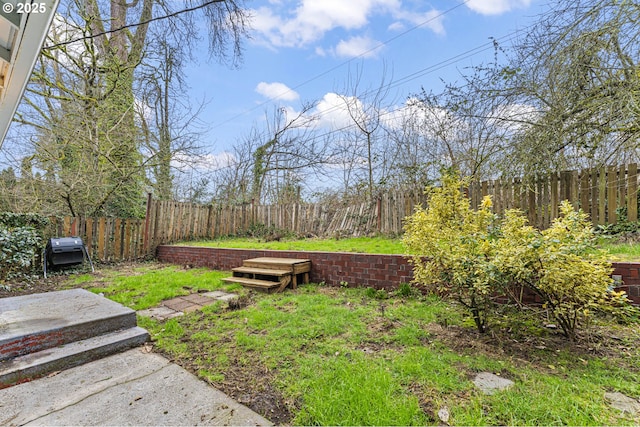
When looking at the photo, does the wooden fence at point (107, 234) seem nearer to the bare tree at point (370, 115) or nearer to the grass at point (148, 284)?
the grass at point (148, 284)

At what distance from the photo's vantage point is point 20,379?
6.82 feet

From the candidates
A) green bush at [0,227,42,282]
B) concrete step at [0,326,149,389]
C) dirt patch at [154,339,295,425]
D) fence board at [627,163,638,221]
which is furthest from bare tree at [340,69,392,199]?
green bush at [0,227,42,282]

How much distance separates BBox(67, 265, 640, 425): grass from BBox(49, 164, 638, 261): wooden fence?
293 cm

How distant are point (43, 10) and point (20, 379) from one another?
8.10 feet

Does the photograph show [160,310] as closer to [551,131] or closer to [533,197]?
[551,131]

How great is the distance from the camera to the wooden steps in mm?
4363

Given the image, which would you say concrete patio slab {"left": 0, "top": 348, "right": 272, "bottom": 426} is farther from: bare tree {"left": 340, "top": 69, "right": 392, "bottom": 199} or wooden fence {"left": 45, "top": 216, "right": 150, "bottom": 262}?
bare tree {"left": 340, "top": 69, "right": 392, "bottom": 199}

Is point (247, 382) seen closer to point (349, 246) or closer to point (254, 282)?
point (254, 282)

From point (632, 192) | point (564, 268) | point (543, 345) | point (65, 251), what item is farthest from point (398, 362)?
point (65, 251)

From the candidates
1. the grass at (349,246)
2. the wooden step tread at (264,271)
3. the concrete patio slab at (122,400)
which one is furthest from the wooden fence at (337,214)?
the concrete patio slab at (122,400)

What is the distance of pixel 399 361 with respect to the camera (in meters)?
2.08

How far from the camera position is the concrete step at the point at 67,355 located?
2.09 meters

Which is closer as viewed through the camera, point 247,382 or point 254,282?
point 247,382

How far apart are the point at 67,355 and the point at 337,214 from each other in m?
6.46
